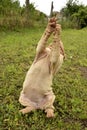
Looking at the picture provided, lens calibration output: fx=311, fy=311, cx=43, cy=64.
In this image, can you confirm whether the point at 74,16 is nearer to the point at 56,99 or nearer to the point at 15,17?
the point at 15,17

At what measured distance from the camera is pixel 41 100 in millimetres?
4449

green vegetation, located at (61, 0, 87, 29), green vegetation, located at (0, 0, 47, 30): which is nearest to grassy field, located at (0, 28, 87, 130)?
green vegetation, located at (0, 0, 47, 30)

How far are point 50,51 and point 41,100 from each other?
0.72 meters

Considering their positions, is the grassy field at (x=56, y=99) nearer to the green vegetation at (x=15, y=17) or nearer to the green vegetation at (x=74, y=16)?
the green vegetation at (x=15, y=17)

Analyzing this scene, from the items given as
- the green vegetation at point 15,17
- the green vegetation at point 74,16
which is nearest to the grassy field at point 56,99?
the green vegetation at point 15,17

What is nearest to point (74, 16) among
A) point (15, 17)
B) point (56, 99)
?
point (15, 17)

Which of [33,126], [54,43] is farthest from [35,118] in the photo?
[54,43]

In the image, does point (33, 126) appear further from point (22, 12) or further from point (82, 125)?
point (22, 12)

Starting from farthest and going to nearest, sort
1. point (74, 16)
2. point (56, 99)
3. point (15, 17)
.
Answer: point (74, 16), point (15, 17), point (56, 99)

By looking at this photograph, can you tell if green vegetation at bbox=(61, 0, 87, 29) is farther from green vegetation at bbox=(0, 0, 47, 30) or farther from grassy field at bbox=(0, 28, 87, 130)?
grassy field at bbox=(0, 28, 87, 130)

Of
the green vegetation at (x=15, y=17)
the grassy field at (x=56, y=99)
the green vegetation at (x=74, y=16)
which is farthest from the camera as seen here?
the green vegetation at (x=74, y=16)

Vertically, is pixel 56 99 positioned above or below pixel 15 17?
below

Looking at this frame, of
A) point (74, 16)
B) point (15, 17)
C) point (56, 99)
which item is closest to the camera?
point (56, 99)

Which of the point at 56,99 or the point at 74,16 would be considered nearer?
the point at 56,99
